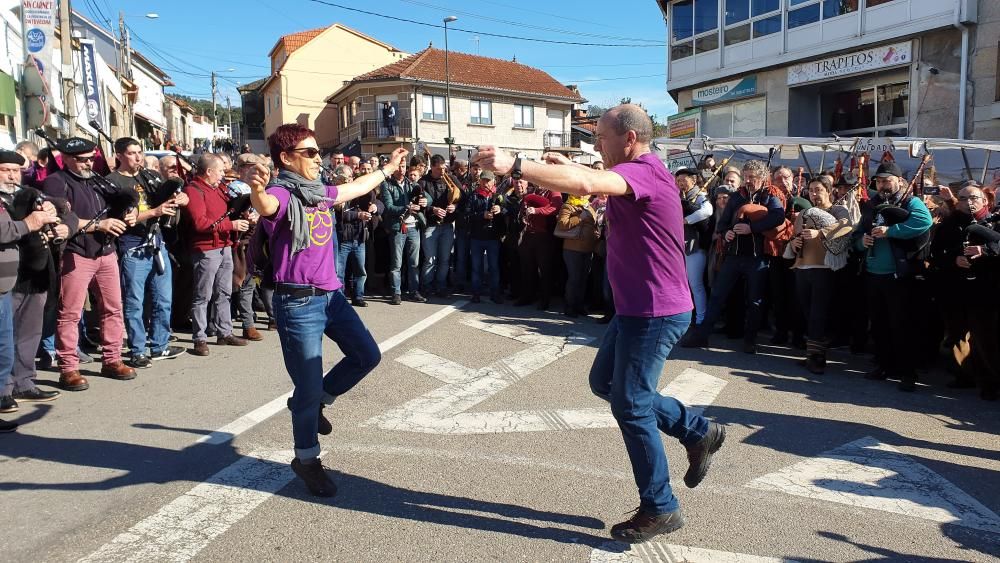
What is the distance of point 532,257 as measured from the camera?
416 inches

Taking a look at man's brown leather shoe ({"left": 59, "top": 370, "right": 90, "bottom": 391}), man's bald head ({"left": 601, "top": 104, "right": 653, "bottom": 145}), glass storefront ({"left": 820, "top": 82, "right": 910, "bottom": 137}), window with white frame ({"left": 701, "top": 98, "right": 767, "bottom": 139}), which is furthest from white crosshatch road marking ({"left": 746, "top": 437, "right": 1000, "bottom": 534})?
window with white frame ({"left": 701, "top": 98, "right": 767, "bottom": 139})

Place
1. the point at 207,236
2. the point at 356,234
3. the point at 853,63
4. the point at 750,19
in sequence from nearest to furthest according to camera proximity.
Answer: the point at 207,236
the point at 356,234
the point at 853,63
the point at 750,19

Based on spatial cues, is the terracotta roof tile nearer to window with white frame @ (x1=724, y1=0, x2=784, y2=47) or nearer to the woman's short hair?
window with white frame @ (x1=724, y1=0, x2=784, y2=47)

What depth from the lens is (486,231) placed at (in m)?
10.8

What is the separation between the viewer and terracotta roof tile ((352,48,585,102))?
45969mm

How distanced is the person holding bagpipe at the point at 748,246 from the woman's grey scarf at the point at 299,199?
5.18 meters

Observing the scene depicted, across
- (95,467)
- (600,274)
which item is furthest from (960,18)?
(95,467)

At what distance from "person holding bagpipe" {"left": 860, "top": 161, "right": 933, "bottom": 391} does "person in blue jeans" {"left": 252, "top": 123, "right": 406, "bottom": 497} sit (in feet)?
17.0

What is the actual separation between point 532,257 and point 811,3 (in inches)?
692

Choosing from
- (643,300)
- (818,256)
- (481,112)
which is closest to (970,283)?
(818,256)

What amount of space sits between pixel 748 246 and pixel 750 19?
20.0m

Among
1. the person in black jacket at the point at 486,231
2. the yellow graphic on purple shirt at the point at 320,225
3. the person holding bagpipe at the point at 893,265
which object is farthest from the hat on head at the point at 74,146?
the person holding bagpipe at the point at 893,265

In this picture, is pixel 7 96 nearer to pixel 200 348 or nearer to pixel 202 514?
pixel 200 348

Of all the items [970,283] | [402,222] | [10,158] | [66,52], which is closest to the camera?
[10,158]
